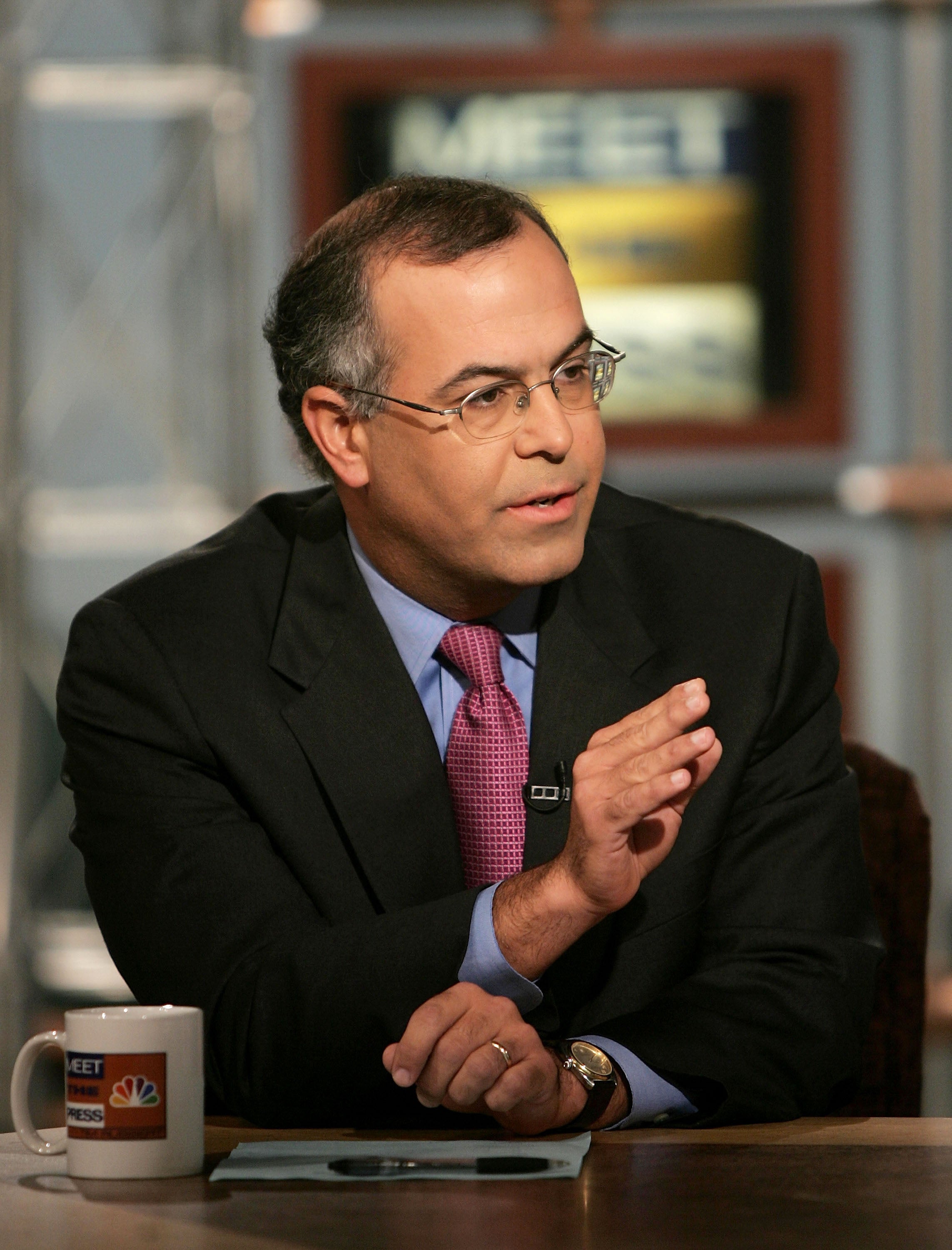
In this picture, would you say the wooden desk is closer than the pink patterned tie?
Yes

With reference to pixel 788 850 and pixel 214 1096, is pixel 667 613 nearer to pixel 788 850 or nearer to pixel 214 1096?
pixel 788 850

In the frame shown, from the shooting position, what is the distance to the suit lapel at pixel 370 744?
1.67m

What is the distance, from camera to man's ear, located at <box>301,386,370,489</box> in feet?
5.99

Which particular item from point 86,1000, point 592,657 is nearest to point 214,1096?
point 592,657

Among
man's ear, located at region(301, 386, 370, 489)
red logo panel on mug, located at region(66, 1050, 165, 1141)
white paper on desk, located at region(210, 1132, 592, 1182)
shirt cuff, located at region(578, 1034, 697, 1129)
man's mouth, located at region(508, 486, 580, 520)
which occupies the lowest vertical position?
shirt cuff, located at region(578, 1034, 697, 1129)

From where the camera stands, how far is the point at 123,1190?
46.4 inches

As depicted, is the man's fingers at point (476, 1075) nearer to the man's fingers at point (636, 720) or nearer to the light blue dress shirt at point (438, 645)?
the man's fingers at point (636, 720)

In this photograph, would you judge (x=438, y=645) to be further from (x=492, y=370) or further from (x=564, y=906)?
(x=564, y=906)

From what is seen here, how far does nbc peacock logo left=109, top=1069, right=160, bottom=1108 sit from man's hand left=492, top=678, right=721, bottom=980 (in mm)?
374

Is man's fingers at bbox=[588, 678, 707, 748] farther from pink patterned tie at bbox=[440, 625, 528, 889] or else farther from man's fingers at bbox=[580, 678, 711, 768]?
pink patterned tie at bbox=[440, 625, 528, 889]

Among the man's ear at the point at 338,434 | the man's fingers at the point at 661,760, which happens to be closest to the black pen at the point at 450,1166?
the man's fingers at the point at 661,760

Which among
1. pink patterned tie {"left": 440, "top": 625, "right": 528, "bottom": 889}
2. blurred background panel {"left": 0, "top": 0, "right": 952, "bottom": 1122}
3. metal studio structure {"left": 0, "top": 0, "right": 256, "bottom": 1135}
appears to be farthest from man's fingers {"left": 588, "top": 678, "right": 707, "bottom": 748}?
blurred background panel {"left": 0, "top": 0, "right": 952, "bottom": 1122}

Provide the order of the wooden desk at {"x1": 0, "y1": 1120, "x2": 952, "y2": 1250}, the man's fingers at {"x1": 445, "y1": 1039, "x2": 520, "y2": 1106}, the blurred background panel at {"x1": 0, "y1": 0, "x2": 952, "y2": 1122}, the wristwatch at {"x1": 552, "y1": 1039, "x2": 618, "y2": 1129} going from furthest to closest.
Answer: the blurred background panel at {"x1": 0, "y1": 0, "x2": 952, "y2": 1122} → the wristwatch at {"x1": 552, "y1": 1039, "x2": 618, "y2": 1129} → the man's fingers at {"x1": 445, "y1": 1039, "x2": 520, "y2": 1106} → the wooden desk at {"x1": 0, "y1": 1120, "x2": 952, "y2": 1250}

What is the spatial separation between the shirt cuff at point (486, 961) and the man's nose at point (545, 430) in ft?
1.41
